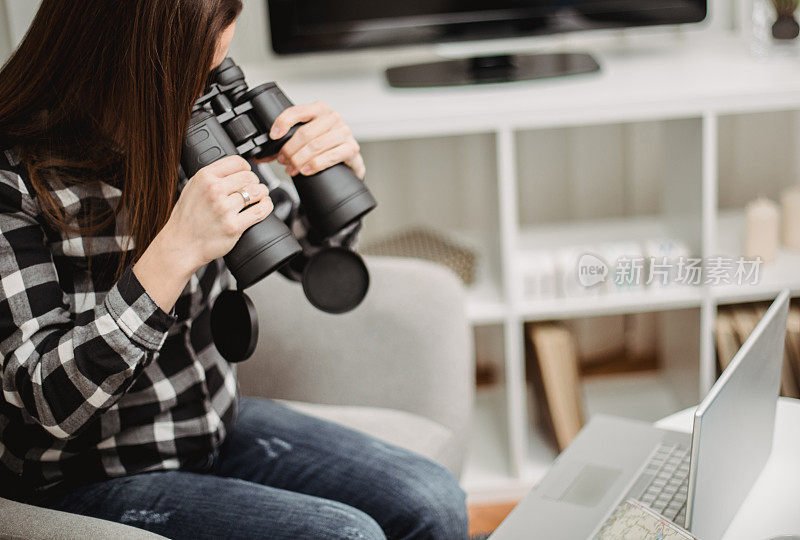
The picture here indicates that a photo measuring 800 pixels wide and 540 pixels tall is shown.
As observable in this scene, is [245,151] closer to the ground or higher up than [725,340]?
higher up

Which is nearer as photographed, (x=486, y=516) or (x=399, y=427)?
(x=399, y=427)

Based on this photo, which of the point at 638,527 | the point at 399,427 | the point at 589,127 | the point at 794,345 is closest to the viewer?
the point at 638,527

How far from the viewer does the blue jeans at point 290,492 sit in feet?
3.36

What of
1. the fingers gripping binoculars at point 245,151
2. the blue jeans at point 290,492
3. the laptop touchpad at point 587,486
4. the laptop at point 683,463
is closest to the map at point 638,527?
the laptop at point 683,463

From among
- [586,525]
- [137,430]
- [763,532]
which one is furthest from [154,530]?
[763,532]

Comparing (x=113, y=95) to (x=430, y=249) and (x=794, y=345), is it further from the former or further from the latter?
(x=794, y=345)

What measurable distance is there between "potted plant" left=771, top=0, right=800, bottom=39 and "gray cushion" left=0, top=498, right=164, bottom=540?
1547mm

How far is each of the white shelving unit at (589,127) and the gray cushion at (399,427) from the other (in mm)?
420

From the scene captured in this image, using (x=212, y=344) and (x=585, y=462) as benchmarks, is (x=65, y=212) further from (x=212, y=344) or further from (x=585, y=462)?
(x=585, y=462)

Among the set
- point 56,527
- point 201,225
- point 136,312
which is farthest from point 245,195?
point 56,527

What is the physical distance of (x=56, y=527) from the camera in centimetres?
90

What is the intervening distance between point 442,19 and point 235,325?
3.23 feet

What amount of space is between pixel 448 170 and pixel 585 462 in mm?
1118

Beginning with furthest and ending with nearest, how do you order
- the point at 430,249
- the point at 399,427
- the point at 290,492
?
the point at 430,249 < the point at 399,427 < the point at 290,492
